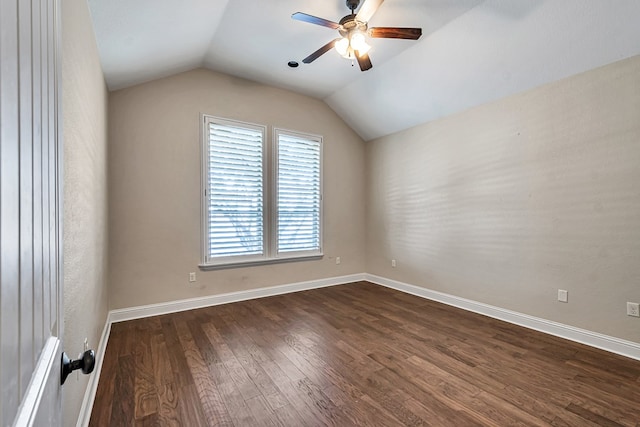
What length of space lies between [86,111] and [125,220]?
1.70 meters

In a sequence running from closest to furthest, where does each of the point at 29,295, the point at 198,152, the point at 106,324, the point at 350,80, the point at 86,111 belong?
the point at 29,295 → the point at 86,111 → the point at 106,324 → the point at 198,152 → the point at 350,80

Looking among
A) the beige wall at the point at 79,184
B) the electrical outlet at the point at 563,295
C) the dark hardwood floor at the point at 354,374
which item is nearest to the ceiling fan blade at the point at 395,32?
the beige wall at the point at 79,184

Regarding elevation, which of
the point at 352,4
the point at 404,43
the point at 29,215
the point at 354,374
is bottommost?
the point at 354,374

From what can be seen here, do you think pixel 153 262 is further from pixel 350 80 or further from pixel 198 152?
pixel 350 80

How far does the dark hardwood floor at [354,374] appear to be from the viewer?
1786mm

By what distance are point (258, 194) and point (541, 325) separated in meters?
3.64

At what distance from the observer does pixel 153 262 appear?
3.47m

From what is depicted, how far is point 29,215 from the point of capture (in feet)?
1.55

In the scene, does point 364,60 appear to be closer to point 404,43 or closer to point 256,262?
point 404,43

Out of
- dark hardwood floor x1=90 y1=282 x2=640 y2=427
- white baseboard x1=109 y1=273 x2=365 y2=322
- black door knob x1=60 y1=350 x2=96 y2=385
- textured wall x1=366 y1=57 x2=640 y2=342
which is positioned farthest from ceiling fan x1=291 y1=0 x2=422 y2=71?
white baseboard x1=109 y1=273 x2=365 y2=322

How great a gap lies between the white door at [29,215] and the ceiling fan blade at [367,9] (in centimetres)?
195

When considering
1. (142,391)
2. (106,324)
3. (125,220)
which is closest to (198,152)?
(125,220)

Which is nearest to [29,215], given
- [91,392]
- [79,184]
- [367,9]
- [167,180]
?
[79,184]

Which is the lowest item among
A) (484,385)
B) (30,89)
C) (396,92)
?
(484,385)
